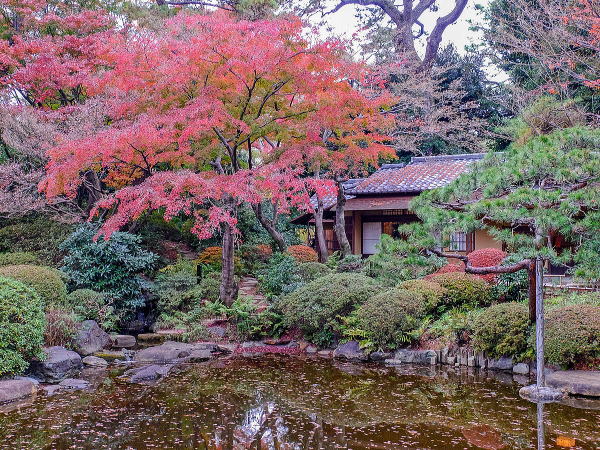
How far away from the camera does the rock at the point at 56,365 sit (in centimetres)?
909

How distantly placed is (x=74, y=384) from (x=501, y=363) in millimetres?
6754

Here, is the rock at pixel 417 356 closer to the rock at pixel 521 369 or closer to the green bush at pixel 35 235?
the rock at pixel 521 369

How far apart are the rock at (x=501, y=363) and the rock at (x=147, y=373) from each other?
17.7 ft

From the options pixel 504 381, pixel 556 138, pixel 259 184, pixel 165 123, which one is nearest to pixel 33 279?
pixel 165 123

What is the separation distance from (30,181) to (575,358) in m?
13.1

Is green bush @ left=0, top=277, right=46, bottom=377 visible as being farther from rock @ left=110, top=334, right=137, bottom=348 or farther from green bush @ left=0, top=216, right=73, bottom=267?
green bush @ left=0, top=216, right=73, bottom=267

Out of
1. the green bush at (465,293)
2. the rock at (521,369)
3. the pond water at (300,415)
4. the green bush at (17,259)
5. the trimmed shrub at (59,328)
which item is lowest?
the pond water at (300,415)

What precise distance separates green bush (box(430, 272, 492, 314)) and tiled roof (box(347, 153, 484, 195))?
19.8ft

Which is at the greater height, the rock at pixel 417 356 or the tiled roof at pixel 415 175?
the tiled roof at pixel 415 175

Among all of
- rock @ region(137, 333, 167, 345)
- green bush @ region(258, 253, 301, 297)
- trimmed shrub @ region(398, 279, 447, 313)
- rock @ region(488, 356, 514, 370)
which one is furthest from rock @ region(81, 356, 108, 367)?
rock @ region(488, 356, 514, 370)

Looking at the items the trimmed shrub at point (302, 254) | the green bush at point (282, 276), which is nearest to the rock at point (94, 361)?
the green bush at point (282, 276)

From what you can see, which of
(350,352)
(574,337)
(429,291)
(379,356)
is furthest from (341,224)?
(574,337)

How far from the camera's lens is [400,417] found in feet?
Result: 22.6

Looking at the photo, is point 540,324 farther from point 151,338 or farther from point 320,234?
point 320,234
